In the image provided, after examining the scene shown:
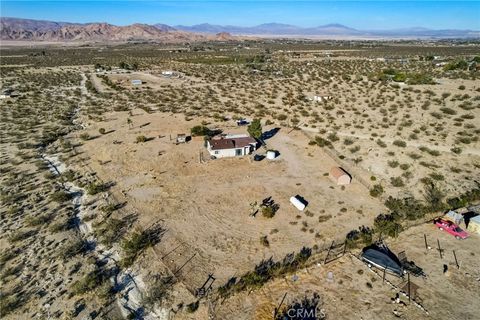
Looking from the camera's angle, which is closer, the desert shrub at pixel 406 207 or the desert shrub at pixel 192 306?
the desert shrub at pixel 192 306

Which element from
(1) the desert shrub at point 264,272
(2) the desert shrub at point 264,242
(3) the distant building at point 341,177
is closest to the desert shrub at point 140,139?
(3) the distant building at point 341,177

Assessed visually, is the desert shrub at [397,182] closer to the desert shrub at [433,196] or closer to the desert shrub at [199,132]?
the desert shrub at [433,196]

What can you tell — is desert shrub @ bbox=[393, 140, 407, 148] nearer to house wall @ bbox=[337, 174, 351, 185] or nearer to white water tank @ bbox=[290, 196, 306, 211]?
house wall @ bbox=[337, 174, 351, 185]

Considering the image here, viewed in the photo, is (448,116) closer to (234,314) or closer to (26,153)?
(234,314)

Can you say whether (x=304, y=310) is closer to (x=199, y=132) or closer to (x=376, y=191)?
(x=376, y=191)

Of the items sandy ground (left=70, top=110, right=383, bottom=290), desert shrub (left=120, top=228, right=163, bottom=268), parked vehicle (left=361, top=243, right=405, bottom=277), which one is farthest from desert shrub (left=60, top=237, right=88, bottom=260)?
parked vehicle (left=361, top=243, right=405, bottom=277)
